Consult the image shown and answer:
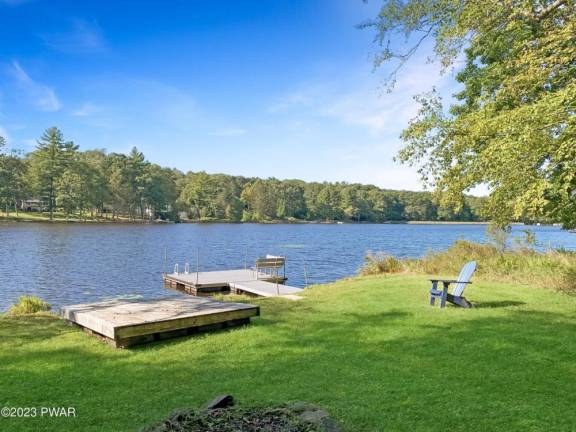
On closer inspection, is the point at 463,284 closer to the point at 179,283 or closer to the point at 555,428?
the point at 555,428

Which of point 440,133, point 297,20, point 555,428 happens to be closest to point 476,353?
point 555,428

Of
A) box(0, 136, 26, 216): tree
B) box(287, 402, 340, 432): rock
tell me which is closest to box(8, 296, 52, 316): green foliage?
box(287, 402, 340, 432): rock

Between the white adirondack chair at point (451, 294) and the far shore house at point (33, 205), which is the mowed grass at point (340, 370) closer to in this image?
the white adirondack chair at point (451, 294)

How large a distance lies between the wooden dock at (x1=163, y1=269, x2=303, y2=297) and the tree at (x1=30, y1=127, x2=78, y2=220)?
6335cm

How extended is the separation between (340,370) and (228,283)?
12.3 metres

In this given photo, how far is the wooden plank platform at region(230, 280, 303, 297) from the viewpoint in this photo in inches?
561

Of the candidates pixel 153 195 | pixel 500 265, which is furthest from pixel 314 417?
pixel 153 195

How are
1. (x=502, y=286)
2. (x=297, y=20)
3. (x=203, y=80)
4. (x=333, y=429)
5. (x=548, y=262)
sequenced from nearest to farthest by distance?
1. (x=333, y=429)
2. (x=502, y=286)
3. (x=548, y=262)
4. (x=297, y=20)
5. (x=203, y=80)

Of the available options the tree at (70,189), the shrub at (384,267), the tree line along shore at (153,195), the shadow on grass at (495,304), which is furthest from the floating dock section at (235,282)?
the tree at (70,189)

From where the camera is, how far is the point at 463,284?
29.3 feet

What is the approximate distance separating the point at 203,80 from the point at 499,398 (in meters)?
22.4

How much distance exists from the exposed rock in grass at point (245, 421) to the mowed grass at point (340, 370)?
2.66ft

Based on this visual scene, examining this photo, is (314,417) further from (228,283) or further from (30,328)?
(228,283)

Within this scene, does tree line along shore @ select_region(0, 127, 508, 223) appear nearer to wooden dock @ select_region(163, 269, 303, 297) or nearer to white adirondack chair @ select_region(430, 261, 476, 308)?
wooden dock @ select_region(163, 269, 303, 297)
